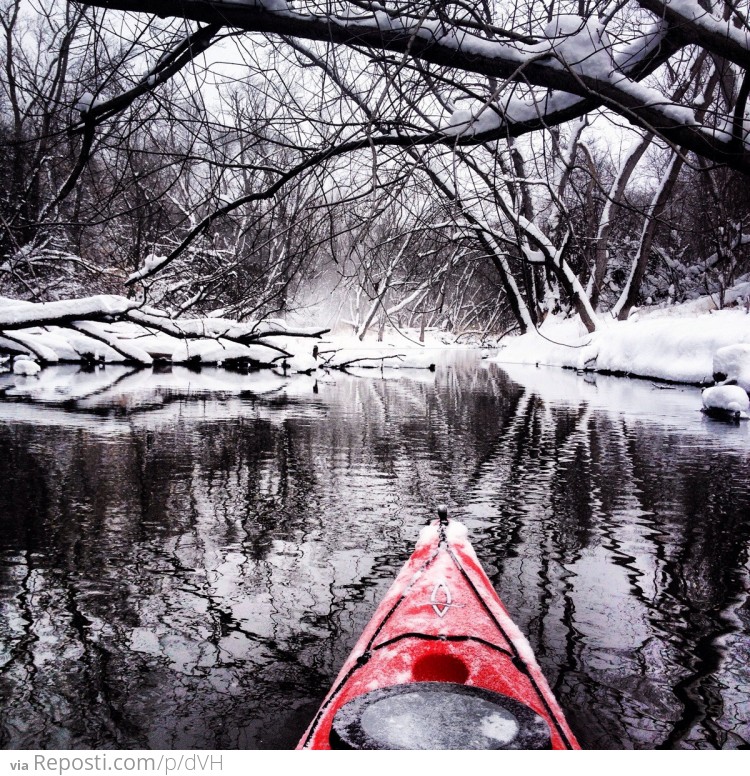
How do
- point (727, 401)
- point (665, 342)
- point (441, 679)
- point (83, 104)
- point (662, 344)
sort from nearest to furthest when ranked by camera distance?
point (441, 679), point (83, 104), point (727, 401), point (665, 342), point (662, 344)

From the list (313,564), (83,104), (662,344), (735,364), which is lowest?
(313,564)

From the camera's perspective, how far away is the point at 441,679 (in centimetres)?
279

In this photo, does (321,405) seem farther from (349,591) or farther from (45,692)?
(45,692)

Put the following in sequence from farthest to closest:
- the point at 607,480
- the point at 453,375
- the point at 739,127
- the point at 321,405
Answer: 1. the point at 453,375
2. the point at 321,405
3. the point at 607,480
4. the point at 739,127

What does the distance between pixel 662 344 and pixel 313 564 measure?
16264 mm

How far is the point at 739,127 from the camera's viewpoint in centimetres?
525

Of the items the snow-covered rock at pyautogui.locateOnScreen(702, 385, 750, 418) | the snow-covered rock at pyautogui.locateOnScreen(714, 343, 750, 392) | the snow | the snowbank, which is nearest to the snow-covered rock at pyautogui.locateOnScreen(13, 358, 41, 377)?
the snowbank

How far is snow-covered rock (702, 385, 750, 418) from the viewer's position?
12164 millimetres

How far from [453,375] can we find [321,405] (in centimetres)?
964

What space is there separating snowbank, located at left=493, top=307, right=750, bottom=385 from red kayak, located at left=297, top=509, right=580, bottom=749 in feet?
29.9

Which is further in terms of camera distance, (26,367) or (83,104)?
(26,367)

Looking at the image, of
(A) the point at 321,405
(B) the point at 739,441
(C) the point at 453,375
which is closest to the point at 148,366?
(C) the point at 453,375

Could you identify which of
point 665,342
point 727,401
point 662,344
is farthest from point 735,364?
point 662,344

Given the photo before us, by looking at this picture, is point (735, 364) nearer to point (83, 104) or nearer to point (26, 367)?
point (83, 104)
